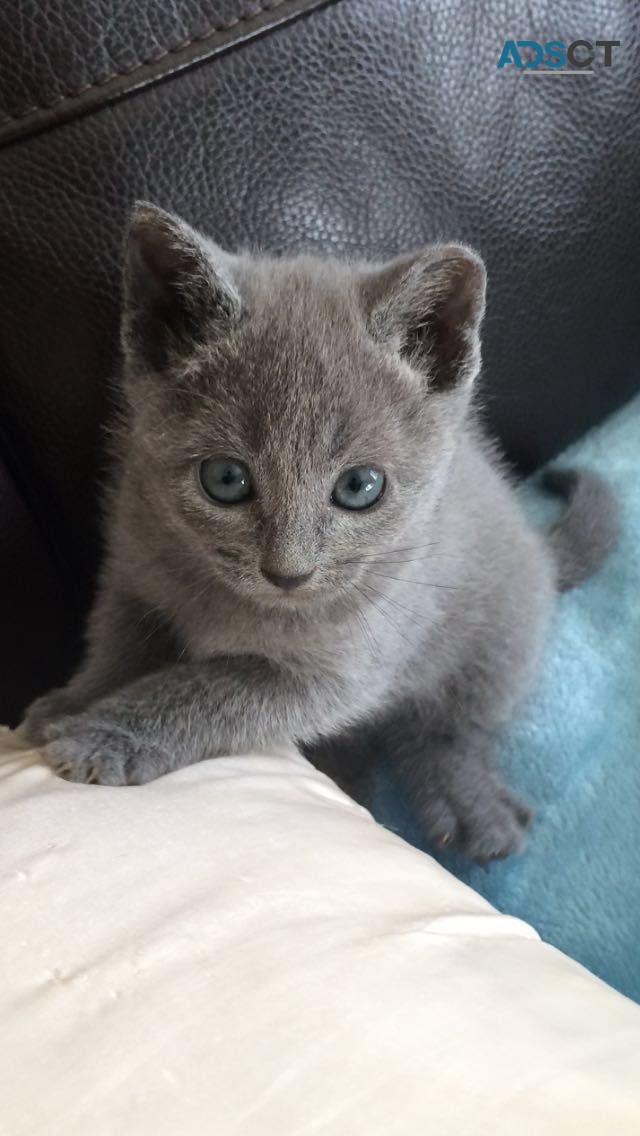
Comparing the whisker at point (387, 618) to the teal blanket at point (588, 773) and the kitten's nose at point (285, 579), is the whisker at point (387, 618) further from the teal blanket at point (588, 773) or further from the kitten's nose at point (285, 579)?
the teal blanket at point (588, 773)

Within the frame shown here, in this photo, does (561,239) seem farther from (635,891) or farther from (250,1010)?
(250,1010)

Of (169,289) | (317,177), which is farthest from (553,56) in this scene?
(169,289)

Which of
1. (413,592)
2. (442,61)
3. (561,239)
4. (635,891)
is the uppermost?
(442,61)

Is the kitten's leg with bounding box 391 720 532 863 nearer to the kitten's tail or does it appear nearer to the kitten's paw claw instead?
the kitten's paw claw

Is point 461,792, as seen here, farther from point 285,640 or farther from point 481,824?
point 285,640

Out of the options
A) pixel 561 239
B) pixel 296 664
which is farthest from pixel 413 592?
pixel 561 239

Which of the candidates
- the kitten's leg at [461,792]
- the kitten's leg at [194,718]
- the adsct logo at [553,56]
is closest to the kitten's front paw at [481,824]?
the kitten's leg at [461,792]

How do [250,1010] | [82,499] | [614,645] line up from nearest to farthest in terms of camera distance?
[250,1010] < [82,499] < [614,645]

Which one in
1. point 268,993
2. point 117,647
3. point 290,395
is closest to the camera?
point 268,993
